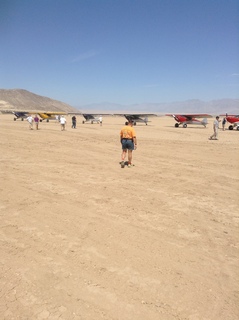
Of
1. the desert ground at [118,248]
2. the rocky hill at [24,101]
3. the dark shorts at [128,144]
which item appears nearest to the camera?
the desert ground at [118,248]

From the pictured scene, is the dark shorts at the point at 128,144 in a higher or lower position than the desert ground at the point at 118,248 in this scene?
higher

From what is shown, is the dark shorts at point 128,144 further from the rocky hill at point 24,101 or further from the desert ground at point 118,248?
the rocky hill at point 24,101

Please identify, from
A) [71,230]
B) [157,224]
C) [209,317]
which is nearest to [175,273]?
[209,317]

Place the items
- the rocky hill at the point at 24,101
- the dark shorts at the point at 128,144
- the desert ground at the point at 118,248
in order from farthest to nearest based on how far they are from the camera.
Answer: the rocky hill at the point at 24,101 → the dark shorts at the point at 128,144 → the desert ground at the point at 118,248

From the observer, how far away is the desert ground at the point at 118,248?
2562 mm

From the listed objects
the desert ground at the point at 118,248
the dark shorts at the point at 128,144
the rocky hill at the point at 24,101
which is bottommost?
the desert ground at the point at 118,248

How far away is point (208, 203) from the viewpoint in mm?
5422

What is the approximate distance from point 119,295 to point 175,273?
81 cm

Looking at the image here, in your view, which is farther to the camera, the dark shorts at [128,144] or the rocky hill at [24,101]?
the rocky hill at [24,101]

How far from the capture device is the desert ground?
2.56 m

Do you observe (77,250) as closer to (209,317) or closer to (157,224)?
(157,224)

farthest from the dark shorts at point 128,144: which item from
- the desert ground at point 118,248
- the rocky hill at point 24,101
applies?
the rocky hill at point 24,101

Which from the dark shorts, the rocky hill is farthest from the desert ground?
the rocky hill

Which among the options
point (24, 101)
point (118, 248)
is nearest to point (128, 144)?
point (118, 248)
